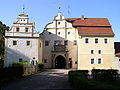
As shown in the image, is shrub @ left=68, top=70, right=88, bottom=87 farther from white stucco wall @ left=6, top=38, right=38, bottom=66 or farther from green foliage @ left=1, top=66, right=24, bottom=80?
white stucco wall @ left=6, top=38, right=38, bottom=66

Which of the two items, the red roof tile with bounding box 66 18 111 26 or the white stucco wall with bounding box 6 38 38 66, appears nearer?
the white stucco wall with bounding box 6 38 38 66

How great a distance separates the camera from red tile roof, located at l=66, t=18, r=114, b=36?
35.1 m

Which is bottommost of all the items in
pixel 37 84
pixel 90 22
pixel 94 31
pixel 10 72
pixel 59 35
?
pixel 37 84

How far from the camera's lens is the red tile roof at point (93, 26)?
35.1 meters

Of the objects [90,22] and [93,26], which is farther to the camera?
[90,22]

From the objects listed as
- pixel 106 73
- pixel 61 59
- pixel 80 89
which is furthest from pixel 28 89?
pixel 61 59

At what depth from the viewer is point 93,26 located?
3741 cm

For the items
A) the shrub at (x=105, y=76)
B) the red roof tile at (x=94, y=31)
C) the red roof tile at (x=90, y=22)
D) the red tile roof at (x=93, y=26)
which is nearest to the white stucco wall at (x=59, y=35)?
the red roof tile at (x=90, y=22)

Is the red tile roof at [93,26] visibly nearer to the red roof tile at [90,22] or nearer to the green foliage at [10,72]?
the red roof tile at [90,22]

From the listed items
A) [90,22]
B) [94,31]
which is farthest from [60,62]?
[90,22]

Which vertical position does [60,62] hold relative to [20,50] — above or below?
below

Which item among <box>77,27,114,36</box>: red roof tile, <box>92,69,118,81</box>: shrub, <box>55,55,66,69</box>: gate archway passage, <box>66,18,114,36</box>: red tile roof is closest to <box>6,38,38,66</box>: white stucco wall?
<box>55,55,66,69</box>: gate archway passage

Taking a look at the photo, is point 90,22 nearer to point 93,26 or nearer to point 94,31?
point 93,26

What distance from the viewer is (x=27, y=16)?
35.8 metres
